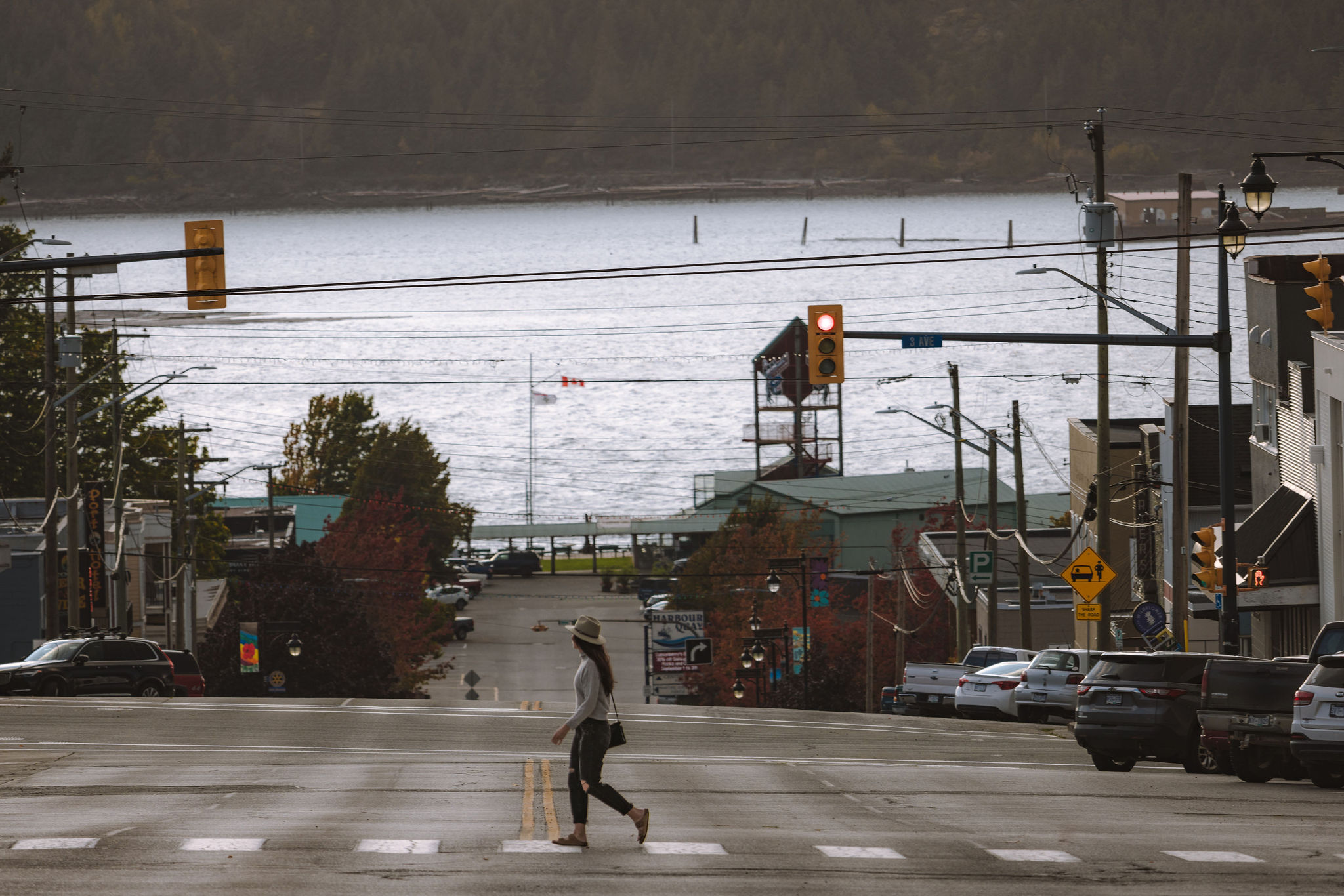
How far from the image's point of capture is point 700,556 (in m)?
85.5

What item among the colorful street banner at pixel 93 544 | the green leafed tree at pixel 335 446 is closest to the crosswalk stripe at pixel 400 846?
the colorful street banner at pixel 93 544

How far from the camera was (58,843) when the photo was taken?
12.2 meters

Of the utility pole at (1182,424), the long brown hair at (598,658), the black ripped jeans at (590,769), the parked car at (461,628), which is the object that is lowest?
the parked car at (461,628)

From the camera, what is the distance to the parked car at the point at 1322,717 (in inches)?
677

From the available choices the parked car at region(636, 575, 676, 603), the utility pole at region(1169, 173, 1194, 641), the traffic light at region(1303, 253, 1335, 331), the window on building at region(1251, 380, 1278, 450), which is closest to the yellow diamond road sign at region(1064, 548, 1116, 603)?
the utility pole at region(1169, 173, 1194, 641)

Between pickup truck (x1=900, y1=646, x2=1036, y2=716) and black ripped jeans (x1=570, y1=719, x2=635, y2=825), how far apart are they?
26.4m

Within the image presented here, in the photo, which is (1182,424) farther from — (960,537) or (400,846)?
(400,846)

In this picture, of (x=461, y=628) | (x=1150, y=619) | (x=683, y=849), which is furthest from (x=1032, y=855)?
(x=461, y=628)

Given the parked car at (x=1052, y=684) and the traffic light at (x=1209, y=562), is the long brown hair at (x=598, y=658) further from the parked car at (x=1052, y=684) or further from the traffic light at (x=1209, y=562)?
the parked car at (x=1052, y=684)

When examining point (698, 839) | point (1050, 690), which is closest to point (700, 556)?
point (1050, 690)

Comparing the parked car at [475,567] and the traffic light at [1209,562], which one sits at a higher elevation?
the traffic light at [1209,562]

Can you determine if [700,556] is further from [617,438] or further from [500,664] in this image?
[617,438]

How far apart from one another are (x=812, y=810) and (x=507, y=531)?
111563 mm

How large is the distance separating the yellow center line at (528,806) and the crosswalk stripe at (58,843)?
122 inches
